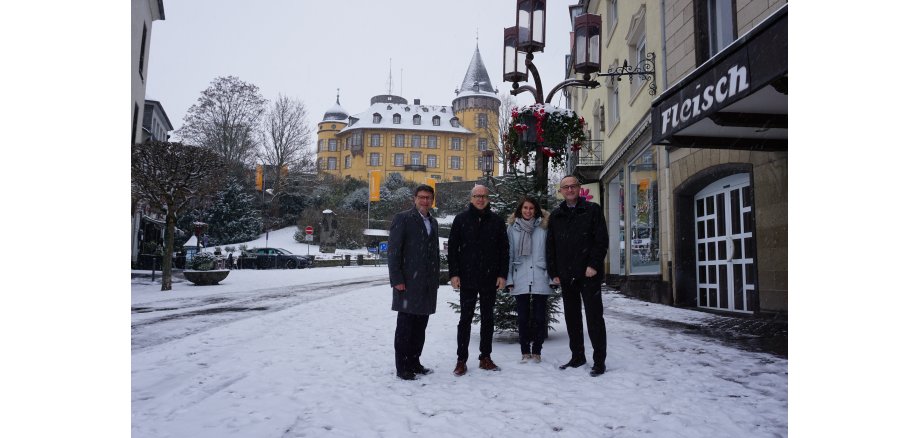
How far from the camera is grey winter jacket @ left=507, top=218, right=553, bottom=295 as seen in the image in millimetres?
4758

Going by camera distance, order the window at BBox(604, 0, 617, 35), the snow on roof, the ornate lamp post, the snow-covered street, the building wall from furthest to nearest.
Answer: the snow on roof
the window at BBox(604, 0, 617, 35)
the building wall
the ornate lamp post
the snow-covered street

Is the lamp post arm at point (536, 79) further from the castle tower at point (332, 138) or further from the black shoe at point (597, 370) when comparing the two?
the castle tower at point (332, 138)

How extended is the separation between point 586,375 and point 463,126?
68.7 metres

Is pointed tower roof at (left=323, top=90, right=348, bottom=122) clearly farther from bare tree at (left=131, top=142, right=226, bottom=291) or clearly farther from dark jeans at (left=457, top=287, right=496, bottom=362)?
dark jeans at (left=457, top=287, right=496, bottom=362)

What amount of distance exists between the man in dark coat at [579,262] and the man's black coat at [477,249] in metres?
0.47

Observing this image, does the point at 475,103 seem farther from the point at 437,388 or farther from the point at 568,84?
the point at 437,388

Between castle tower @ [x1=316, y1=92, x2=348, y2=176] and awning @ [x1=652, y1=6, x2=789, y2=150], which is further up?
castle tower @ [x1=316, y1=92, x2=348, y2=176]

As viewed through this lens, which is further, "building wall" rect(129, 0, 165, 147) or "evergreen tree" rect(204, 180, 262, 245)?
"evergreen tree" rect(204, 180, 262, 245)

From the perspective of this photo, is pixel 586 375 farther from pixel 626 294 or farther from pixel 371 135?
pixel 371 135

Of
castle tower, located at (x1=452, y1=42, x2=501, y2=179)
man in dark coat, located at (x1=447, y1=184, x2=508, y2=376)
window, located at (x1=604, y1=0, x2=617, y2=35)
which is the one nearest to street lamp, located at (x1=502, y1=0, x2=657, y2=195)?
man in dark coat, located at (x1=447, y1=184, x2=508, y2=376)

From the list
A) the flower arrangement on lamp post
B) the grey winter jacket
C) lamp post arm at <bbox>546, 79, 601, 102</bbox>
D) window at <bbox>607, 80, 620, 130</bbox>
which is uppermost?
window at <bbox>607, 80, 620, 130</bbox>

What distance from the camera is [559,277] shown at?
4.61 m

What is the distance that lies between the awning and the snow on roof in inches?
2517

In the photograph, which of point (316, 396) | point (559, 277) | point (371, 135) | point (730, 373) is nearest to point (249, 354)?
point (316, 396)
